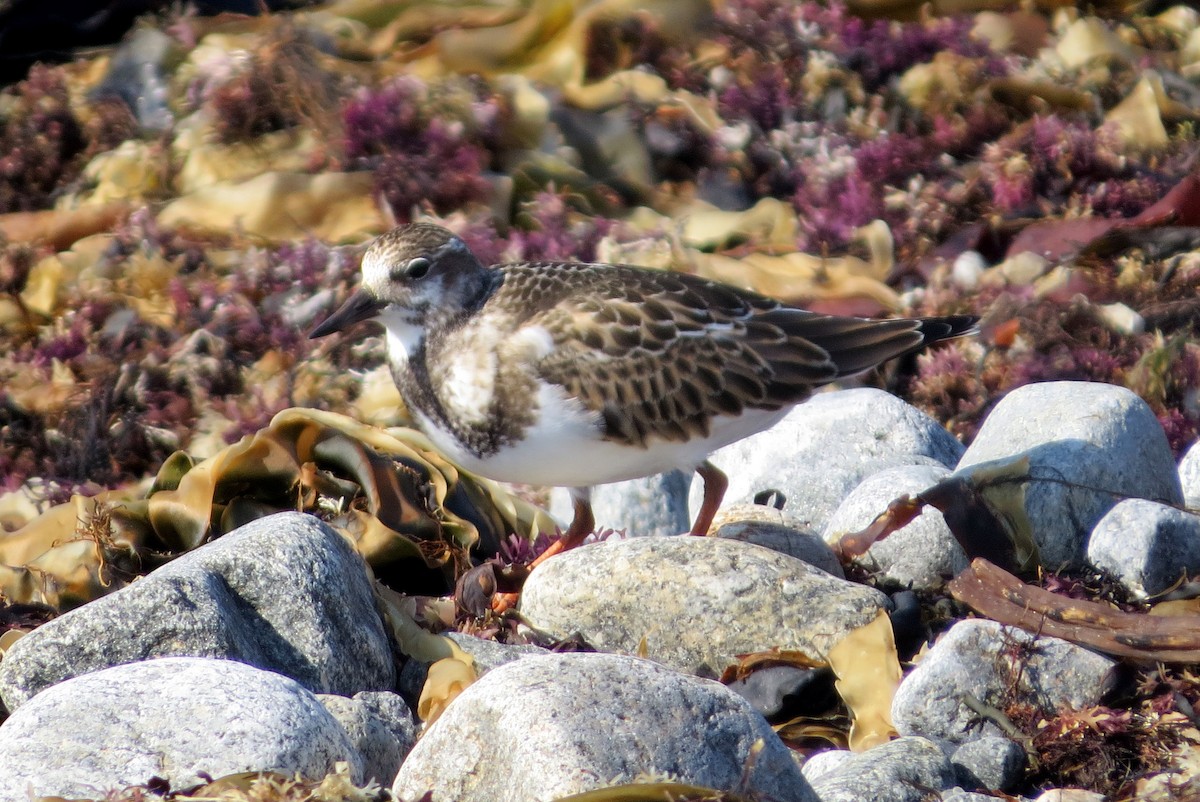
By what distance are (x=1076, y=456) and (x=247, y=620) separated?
211 cm

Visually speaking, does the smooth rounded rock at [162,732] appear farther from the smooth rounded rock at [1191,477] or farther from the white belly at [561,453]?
the smooth rounded rock at [1191,477]

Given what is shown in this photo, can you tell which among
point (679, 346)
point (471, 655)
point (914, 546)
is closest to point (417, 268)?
point (679, 346)

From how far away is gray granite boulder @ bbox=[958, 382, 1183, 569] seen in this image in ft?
11.9

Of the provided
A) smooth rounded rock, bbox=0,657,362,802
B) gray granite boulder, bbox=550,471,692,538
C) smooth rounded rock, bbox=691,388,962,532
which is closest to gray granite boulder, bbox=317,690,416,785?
smooth rounded rock, bbox=0,657,362,802

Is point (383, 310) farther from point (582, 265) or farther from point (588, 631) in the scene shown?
point (588, 631)

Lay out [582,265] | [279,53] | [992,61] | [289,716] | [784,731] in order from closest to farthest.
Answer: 1. [289,716]
2. [784,731]
3. [582,265]
4. [279,53]
5. [992,61]

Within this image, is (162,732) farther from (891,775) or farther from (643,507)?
(643,507)

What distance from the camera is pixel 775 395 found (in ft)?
12.8

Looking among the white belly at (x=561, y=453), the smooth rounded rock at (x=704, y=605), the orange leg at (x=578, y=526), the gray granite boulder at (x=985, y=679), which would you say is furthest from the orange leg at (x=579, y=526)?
the gray granite boulder at (x=985, y=679)

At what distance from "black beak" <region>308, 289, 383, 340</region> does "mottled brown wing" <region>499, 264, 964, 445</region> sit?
388 millimetres

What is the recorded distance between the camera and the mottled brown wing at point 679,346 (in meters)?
3.66

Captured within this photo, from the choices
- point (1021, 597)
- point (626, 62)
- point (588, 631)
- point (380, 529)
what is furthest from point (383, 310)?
point (626, 62)

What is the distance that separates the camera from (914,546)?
3.71 meters

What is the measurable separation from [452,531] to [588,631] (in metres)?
0.73
